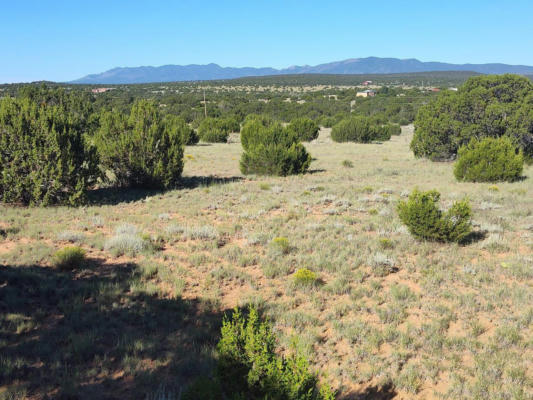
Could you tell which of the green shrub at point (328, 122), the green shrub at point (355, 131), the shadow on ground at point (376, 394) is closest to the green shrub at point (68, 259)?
the shadow on ground at point (376, 394)

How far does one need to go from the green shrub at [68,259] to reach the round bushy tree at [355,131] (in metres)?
31.1

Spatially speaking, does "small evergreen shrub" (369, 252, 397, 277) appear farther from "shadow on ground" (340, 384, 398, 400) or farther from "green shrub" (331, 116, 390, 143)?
"green shrub" (331, 116, 390, 143)

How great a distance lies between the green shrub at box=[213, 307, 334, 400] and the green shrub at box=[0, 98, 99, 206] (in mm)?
9730

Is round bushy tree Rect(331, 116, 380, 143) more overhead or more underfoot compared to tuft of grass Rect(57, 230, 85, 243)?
more overhead

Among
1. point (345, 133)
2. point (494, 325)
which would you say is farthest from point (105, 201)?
point (345, 133)

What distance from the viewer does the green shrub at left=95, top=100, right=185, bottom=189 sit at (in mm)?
13633

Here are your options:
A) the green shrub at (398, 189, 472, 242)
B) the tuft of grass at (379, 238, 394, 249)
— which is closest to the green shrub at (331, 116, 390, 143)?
the green shrub at (398, 189, 472, 242)

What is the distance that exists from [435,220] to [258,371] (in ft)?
21.5

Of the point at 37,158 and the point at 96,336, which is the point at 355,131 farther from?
the point at 96,336

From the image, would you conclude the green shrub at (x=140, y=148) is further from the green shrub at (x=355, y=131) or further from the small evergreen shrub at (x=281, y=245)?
the green shrub at (x=355, y=131)

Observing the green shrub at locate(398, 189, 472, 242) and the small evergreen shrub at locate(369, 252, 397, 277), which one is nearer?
the small evergreen shrub at locate(369, 252, 397, 277)

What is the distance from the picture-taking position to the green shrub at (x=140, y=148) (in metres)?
13.6

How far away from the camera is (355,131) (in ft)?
113

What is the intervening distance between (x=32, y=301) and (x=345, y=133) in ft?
107
